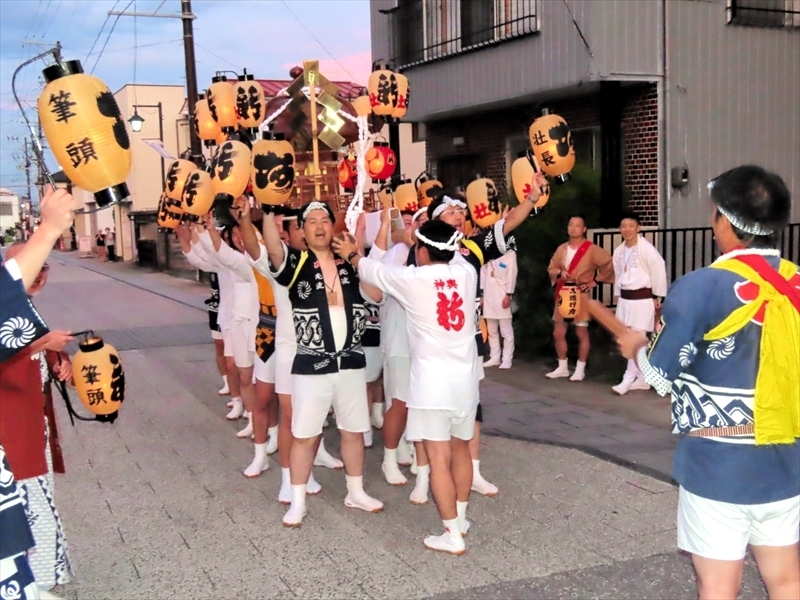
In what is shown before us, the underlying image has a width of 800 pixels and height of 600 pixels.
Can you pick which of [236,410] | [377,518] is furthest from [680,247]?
[377,518]

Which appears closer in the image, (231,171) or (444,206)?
(231,171)

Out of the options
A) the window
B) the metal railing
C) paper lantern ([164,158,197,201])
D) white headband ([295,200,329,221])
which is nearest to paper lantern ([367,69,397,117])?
paper lantern ([164,158,197,201])

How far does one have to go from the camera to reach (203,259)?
7133 mm

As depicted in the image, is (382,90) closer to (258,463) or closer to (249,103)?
(249,103)

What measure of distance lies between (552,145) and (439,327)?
2455 millimetres

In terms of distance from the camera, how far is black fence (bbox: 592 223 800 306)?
33.0 feet

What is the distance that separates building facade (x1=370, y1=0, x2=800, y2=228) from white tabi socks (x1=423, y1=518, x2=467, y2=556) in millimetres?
7271

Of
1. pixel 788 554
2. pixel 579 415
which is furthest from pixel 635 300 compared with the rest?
pixel 788 554

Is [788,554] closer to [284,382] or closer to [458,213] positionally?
[458,213]

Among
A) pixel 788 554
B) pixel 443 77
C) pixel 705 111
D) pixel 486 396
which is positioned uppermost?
pixel 443 77

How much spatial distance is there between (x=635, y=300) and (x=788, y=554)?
18.5 feet

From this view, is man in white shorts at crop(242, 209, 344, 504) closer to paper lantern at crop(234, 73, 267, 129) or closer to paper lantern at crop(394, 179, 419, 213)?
paper lantern at crop(394, 179, 419, 213)

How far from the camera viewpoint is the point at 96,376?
435cm

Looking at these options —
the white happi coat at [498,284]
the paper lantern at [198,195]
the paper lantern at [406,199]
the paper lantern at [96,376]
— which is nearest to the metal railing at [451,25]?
the white happi coat at [498,284]
